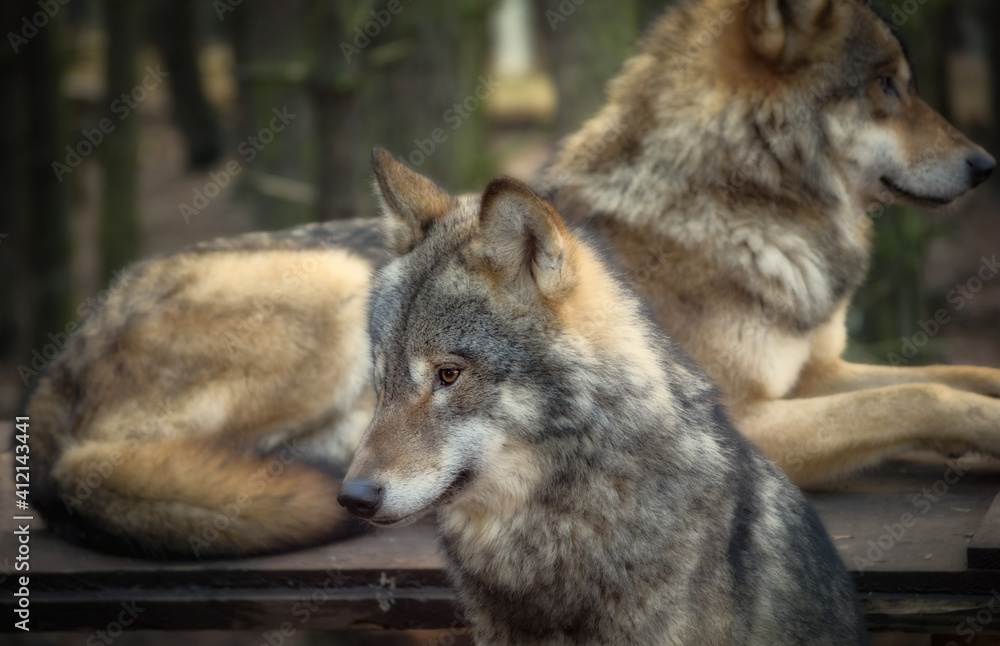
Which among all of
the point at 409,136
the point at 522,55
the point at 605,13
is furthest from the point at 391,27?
the point at 522,55

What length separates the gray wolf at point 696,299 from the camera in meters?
4.02

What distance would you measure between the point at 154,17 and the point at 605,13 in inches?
769

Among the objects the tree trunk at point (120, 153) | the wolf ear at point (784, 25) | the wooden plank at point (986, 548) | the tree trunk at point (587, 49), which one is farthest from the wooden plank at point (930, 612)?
the tree trunk at point (120, 153)

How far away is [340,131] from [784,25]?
3839mm

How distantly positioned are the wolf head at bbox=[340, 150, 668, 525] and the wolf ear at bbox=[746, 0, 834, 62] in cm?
190

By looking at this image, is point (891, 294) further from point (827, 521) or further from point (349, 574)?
point (349, 574)

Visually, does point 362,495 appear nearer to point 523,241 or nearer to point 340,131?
point 523,241

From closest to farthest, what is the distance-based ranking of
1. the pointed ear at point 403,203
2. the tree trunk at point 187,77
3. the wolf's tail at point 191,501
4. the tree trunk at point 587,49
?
1. the pointed ear at point 403,203
2. the wolf's tail at point 191,501
3. the tree trunk at point 587,49
4. the tree trunk at point 187,77

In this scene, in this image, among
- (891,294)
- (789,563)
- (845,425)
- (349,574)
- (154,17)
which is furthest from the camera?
(154,17)

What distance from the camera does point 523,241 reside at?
2.69 m

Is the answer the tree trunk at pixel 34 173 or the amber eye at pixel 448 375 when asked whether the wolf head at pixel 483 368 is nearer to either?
the amber eye at pixel 448 375

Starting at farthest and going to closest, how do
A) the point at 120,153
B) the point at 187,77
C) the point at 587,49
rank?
the point at 187,77, the point at 120,153, the point at 587,49

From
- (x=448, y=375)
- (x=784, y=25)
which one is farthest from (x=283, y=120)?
(x=448, y=375)

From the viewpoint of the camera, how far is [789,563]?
2.98m
